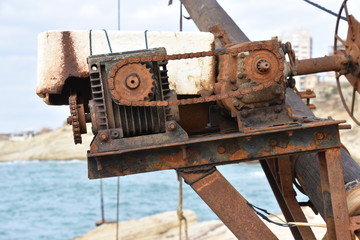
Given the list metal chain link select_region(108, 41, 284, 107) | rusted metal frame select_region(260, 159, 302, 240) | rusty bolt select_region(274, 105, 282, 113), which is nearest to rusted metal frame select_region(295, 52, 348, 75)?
rusted metal frame select_region(260, 159, 302, 240)

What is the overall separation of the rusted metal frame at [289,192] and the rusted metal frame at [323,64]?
1540 mm

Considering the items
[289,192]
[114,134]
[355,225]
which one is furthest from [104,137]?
[289,192]

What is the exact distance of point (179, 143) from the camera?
3.75 metres

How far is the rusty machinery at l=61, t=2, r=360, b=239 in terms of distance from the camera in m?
3.76

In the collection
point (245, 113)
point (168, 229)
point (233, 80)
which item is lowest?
point (168, 229)

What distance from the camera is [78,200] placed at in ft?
146

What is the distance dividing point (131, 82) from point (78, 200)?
41637 mm

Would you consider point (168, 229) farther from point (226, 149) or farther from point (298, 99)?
point (226, 149)

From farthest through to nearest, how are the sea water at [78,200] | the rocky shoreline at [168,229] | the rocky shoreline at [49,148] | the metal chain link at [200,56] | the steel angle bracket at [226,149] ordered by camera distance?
the rocky shoreline at [49,148] → the sea water at [78,200] → the rocky shoreline at [168,229] → the steel angle bracket at [226,149] → the metal chain link at [200,56]

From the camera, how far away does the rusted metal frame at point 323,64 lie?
627 centimetres

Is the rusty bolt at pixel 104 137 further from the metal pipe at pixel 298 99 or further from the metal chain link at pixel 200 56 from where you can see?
the metal pipe at pixel 298 99

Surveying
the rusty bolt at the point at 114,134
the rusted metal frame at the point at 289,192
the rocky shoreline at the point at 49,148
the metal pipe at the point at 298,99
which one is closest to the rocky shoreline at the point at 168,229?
the metal pipe at the point at 298,99

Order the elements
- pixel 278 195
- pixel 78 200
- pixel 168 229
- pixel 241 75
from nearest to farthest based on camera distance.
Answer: pixel 241 75, pixel 278 195, pixel 168 229, pixel 78 200

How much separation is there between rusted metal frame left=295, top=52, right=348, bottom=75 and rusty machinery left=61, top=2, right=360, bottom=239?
91.6 inches
